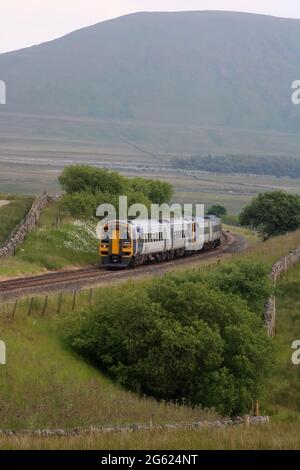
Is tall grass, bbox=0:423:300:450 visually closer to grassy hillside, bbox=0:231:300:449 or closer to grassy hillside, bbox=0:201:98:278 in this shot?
grassy hillside, bbox=0:231:300:449

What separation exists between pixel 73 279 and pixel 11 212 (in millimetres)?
26944

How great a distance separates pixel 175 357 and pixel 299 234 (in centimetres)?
4756

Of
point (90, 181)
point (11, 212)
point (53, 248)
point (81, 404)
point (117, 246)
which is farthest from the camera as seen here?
point (90, 181)

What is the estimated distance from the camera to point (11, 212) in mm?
71188

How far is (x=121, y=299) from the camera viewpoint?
109 feet

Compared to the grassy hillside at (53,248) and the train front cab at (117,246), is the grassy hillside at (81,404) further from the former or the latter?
the train front cab at (117,246)

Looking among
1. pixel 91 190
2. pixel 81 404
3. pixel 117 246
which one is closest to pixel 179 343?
pixel 81 404

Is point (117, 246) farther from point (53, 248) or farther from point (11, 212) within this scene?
point (11, 212)

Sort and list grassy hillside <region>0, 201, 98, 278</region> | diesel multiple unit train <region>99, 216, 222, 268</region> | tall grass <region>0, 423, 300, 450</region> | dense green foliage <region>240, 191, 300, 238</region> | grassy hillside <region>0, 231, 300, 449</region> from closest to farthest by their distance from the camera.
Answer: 1. tall grass <region>0, 423, 300, 450</region>
2. grassy hillside <region>0, 231, 300, 449</region>
3. grassy hillside <region>0, 201, 98, 278</region>
4. diesel multiple unit train <region>99, 216, 222, 268</region>
5. dense green foliage <region>240, 191, 300, 238</region>

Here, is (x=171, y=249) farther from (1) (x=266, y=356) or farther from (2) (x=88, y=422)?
(2) (x=88, y=422)

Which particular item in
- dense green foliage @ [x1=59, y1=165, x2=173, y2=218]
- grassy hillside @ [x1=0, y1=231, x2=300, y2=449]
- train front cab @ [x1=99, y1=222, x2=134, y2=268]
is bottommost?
grassy hillside @ [x1=0, y1=231, x2=300, y2=449]

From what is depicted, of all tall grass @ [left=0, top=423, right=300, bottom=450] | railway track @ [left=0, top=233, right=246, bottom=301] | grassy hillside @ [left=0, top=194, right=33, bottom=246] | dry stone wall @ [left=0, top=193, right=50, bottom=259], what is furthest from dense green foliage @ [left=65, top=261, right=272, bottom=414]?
grassy hillside @ [left=0, top=194, right=33, bottom=246]

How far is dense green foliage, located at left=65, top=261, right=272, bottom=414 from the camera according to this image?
30.8m
